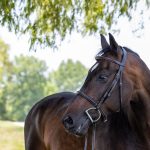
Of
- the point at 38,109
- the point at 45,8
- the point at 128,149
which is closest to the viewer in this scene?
the point at 128,149

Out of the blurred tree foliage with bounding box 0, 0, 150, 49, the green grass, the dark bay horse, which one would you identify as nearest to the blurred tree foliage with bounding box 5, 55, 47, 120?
the green grass

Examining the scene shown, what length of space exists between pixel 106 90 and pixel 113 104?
128mm

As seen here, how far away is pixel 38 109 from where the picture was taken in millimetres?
5484

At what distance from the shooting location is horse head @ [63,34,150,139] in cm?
304

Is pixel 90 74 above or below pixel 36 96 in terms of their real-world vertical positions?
above

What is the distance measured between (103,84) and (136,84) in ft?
1.00

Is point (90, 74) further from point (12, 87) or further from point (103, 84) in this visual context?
point (12, 87)

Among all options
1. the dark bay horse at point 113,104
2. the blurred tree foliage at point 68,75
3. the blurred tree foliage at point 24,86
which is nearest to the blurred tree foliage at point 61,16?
the dark bay horse at point 113,104

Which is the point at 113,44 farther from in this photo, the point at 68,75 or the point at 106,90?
the point at 68,75

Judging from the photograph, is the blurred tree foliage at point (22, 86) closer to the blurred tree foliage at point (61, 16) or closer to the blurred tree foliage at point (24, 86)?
the blurred tree foliage at point (24, 86)

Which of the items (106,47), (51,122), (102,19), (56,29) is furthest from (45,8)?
(106,47)

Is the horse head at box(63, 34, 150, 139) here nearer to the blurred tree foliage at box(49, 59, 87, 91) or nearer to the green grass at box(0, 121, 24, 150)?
the green grass at box(0, 121, 24, 150)

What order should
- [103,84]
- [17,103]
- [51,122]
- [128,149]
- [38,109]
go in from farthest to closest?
[17,103] → [38,109] → [51,122] → [128,149] → [103,84]

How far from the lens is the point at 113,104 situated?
3086 millimetres
